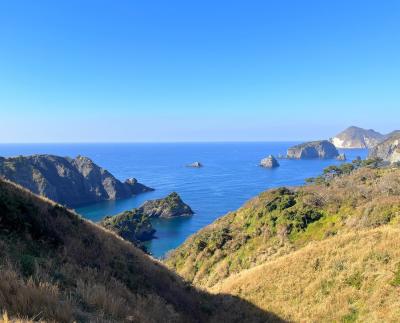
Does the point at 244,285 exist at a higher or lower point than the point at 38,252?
lower

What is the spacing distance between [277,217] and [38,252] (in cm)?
3656

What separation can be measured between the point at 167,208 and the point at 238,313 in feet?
330

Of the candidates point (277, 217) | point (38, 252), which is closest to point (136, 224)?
point (277, 217)

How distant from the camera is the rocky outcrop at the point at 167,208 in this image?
364ft

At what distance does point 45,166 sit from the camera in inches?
5994

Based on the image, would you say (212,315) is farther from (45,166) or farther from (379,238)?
(45,166)

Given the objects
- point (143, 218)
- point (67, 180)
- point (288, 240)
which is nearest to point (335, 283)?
point (288, 240)

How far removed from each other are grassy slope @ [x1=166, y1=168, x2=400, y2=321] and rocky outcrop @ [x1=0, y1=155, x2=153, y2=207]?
10406 cm

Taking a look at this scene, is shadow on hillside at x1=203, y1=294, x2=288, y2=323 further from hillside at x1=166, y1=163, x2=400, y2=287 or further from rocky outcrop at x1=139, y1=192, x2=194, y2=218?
rocky outcrop at x1=139, y1=192, x2=194, y2=218

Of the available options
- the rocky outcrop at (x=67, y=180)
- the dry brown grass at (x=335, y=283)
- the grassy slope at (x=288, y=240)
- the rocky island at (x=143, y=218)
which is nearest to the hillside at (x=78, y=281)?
the dry brown grass at (x=335, y=283)

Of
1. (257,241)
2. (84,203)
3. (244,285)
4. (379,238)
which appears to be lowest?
(84,203)

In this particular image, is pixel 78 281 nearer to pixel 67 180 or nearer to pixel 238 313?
pixel 238 313

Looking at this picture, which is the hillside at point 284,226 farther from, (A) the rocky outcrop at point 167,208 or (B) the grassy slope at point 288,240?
(A) the rocky outcrop at point 167,208

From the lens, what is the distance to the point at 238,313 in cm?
1445
